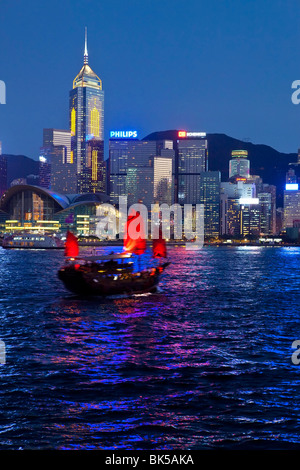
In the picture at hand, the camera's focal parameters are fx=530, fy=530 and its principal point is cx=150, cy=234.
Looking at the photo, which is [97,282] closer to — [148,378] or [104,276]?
[104,276]

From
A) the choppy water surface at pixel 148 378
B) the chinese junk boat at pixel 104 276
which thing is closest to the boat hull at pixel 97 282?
the chinese junk boat at pixel 104 276

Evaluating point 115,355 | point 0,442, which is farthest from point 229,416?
point 115,355

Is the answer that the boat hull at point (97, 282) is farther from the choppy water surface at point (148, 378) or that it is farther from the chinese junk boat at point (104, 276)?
the choppy water surface at point (148, 378)

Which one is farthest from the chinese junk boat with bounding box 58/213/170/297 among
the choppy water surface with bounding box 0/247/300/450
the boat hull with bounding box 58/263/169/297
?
the choppy water surface with bounding box 0/247/300/450

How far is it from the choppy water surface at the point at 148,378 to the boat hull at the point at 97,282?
651 cm

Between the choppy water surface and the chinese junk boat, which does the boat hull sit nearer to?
the chinese junk boat

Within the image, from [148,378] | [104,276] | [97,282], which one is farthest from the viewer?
[104,276]

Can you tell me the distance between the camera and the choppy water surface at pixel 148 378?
18219 mm

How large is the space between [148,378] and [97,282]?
33.5 m

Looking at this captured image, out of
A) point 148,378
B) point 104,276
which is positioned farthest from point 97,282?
point 148,378

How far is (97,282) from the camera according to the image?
58.4 metres

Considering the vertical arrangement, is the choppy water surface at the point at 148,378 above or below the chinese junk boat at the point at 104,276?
below
